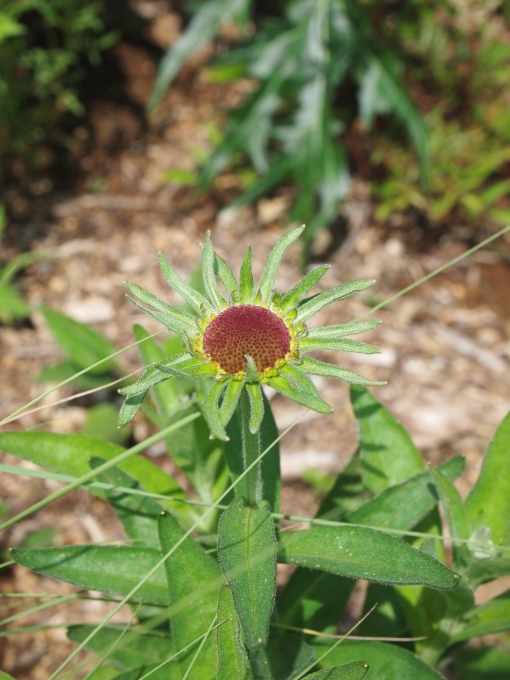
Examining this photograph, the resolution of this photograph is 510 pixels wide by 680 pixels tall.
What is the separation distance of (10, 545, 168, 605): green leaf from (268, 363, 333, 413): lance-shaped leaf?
376mm

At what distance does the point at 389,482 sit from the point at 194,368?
0.52m

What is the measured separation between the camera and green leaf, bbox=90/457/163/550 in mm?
1226

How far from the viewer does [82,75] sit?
3.09 meters

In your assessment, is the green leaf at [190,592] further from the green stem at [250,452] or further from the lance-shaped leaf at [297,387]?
the lance-shaped leaf at [297,387]

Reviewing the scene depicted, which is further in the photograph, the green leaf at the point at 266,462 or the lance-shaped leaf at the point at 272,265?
the green leaf at the point at 266,462

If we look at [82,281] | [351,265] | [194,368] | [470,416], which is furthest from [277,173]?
[194,368]

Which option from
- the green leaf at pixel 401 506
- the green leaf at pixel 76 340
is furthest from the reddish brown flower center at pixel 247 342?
the green leaf at pixel 76 340

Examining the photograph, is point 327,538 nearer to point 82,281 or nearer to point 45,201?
point 82,281

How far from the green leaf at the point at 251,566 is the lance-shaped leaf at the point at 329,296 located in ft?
0.95

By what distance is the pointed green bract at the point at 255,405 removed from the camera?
90cm

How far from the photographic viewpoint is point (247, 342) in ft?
3.23

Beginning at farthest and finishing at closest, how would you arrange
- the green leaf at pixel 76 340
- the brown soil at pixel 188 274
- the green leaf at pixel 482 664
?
the brown soil at pixel 188 274 < the green leaf at pixel 76 340 < the green leaf at pixel 482 664

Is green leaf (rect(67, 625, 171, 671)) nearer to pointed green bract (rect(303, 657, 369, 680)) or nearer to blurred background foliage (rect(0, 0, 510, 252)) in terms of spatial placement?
pointed green bract (rect(303, 657, 369, 680))

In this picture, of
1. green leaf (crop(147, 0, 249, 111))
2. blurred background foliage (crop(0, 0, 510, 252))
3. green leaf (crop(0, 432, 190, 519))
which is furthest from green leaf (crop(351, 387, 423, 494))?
green leaf (crop(147, 0, 249, 111))
